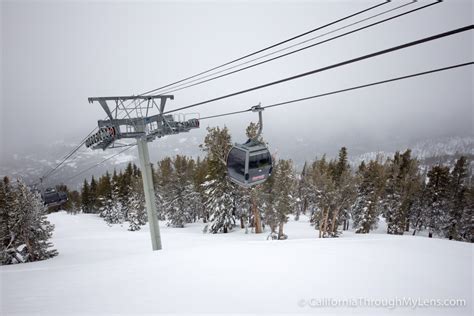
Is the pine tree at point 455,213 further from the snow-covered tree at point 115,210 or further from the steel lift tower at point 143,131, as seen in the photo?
the snow-covered tree at point 115,210

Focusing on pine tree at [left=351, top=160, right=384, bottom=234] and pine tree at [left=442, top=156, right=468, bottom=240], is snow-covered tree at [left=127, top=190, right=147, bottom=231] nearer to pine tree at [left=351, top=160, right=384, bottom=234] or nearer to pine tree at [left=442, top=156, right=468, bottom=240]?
pine tree at [left=351, top=160, right=384, bottom=234]

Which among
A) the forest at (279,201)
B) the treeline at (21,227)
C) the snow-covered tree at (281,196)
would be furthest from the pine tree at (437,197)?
the treeline at (21,227)

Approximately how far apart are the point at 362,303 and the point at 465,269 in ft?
17.0

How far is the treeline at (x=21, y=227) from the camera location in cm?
2130

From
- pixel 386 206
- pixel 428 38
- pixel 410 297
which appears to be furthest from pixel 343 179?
pixel 428 38

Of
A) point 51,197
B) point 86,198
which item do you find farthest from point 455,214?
point 86,198

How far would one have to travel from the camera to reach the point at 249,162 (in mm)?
10875

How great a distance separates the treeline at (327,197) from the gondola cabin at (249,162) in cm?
1563

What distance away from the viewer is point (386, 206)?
39.9 metres

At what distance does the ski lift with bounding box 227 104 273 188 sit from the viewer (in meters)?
10.9

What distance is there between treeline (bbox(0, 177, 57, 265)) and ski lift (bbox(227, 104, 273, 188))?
20935 mm

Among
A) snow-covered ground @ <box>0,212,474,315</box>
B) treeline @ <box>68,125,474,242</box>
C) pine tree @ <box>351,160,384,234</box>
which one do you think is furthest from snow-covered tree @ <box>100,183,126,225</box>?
snow-covered ground @ <box>0,212,474,315</box>

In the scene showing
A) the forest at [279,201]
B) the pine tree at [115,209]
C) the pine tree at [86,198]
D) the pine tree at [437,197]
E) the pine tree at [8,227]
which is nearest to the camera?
the pine tree at [8,227]

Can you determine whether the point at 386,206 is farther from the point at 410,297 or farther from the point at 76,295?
the point at 76,295
